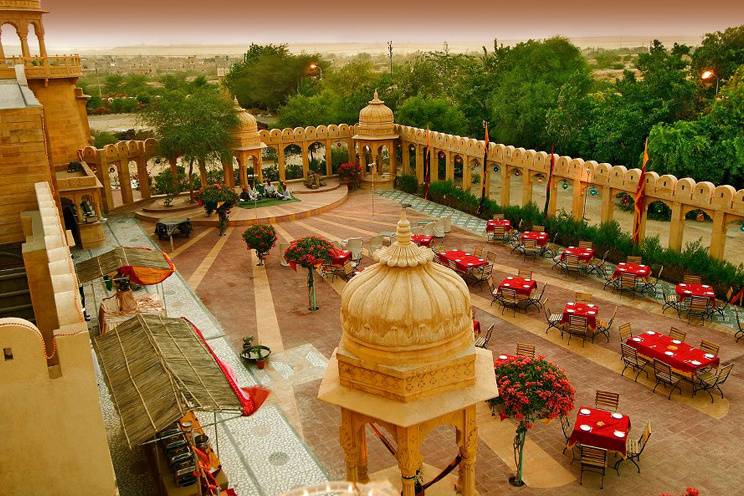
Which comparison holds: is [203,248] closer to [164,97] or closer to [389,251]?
[164,97]

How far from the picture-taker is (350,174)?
33938mm

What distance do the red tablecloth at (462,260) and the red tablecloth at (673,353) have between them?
6028mm

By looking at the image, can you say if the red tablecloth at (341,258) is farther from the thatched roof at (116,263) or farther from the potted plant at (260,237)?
the thatched roof at (116,263)

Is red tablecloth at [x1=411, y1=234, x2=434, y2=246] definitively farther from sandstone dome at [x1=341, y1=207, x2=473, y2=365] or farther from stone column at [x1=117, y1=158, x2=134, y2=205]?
stone column at [x1=117, y1=158, x2=134, y2=205]

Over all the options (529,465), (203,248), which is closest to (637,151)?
(203,248)

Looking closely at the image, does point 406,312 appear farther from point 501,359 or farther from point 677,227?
point 677,227

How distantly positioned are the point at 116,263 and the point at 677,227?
17.2m

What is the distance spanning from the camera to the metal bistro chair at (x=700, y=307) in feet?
54.5

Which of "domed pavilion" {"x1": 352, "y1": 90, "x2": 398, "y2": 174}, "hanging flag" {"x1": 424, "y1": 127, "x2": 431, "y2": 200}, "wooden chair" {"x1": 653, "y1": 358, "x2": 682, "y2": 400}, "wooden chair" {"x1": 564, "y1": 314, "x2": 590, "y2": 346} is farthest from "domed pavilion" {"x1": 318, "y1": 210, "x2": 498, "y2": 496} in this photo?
"domed pavilion" {"x1": 352, "y1": 90, "x2": 398, "y2": 174}

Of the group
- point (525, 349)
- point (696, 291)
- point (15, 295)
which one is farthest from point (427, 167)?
point (15, 295)

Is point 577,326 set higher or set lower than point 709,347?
lower

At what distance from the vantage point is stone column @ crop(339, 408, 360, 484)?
26.6 ft

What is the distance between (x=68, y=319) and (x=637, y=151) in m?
30.4

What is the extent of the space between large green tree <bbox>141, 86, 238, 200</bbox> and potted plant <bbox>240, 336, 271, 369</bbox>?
15.8m
